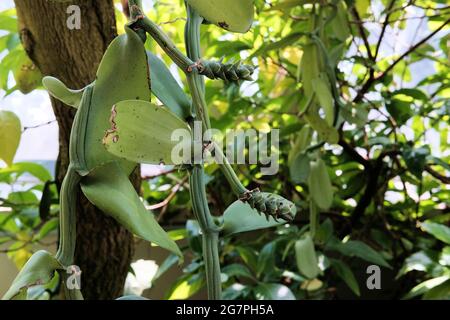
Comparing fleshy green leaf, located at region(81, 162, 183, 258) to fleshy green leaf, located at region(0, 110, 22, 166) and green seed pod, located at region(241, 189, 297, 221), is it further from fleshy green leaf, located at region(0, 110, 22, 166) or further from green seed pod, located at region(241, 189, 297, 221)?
fleshy green leaf, located at region(0, 110, 22, 166)

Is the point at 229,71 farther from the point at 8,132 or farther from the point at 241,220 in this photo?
the point at 8,132

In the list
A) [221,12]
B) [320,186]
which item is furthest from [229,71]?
[320,186]

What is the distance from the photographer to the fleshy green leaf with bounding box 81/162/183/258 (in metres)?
0.24

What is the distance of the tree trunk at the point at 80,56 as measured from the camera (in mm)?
514

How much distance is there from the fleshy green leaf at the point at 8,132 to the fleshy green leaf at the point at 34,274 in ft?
1.06

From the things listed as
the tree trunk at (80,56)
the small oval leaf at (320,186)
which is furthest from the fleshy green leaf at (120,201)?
the small oval leaf at (320,186)

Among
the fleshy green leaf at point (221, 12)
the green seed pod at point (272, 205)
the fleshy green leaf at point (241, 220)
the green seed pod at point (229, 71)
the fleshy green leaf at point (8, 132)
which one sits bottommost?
the green seed pod at point (272, 205)

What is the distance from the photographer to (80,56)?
534 mm

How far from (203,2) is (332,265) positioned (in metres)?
0.77

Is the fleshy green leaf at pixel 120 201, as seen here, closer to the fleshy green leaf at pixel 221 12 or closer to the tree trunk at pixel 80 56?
the fleshy green leaf at pixel 221 12

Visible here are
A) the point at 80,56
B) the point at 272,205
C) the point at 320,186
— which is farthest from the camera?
the point at 320,186

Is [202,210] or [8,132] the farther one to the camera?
[8,132]

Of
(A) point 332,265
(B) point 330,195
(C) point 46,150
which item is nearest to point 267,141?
(B) point 330,195

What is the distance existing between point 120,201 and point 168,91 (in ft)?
0.29
